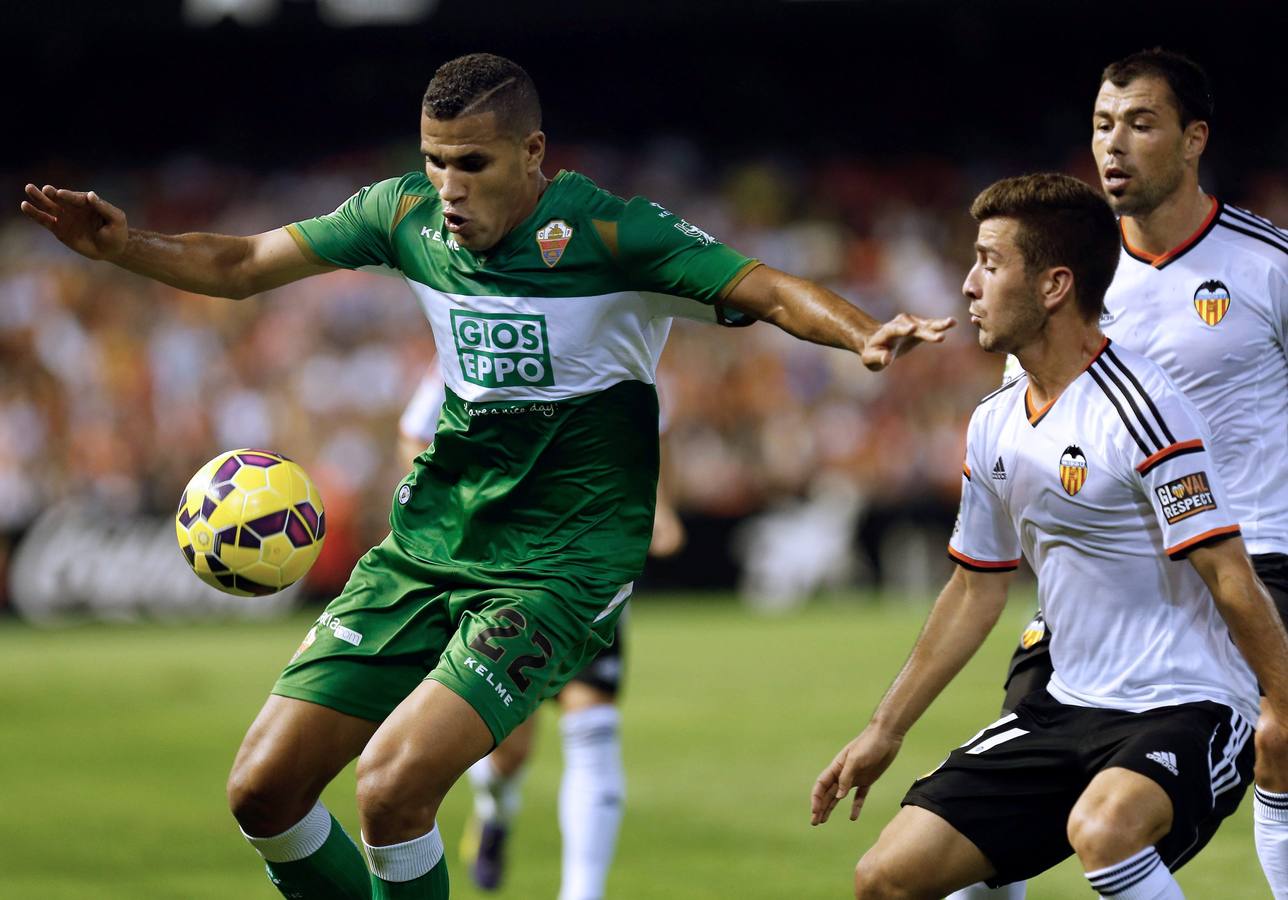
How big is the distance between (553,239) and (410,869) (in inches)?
73.8

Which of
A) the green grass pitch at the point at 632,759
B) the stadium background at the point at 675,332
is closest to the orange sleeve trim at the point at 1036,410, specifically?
→ the green grass pitch at the point at 632,759

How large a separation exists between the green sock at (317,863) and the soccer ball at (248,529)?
739mm

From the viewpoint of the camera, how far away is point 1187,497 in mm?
4312

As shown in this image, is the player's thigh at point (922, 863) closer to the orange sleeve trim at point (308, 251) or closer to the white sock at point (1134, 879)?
the white sock at point (1134, 879)

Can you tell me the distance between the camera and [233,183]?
79.5ft

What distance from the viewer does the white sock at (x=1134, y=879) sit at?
415cm

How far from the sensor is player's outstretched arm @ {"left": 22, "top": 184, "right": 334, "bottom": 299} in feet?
18.1

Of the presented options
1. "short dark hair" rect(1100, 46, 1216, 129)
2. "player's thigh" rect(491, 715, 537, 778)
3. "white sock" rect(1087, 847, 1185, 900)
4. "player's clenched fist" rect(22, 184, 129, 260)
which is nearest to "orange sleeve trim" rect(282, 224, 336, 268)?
"player's clenched fist" rect(22, 184, 129, 260)

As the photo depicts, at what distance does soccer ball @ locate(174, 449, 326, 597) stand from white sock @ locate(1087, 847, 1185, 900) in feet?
8.49

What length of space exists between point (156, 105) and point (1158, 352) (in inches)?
862

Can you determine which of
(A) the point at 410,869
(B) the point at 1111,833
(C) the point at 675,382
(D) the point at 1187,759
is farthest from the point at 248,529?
(C) the point at 675,382

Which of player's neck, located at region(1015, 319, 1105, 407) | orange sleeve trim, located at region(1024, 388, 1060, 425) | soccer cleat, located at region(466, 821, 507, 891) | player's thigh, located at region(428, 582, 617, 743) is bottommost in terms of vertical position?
soccer cleat, located at region(466, 821, 507, 891)

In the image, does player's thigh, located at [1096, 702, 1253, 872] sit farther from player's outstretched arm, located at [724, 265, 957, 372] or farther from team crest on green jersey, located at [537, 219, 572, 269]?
team crest on green jersey, located at [537, 219, 572, 269]

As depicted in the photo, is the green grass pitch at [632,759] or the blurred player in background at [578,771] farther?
the green grass pitch at [632,759]
